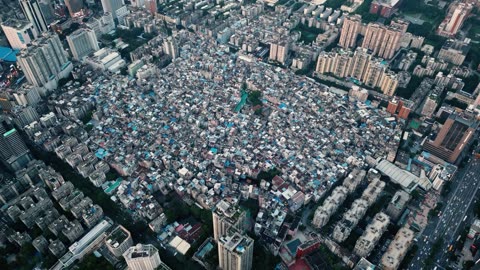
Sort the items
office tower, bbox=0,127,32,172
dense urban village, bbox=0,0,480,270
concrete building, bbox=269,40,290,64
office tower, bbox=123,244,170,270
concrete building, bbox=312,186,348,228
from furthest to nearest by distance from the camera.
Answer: concrete building, bbox=269,40,290,64
office tower, bbox=0,127,32,172
concrete building, bbox=312,186,348,228
dense urban village, bbox=0,0,480,270
office tower, bbox=123,244,170,270

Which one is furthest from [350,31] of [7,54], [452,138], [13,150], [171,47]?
[7,54]

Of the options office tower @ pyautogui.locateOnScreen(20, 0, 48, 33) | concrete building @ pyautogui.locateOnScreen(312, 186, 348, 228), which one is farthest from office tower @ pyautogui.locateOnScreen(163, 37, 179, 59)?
concrete building @ pyautogui.locateOnScreen(312, 186, 348, 228)

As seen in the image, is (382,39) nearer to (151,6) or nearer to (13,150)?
(151,6)

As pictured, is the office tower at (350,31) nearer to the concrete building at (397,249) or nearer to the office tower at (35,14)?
the concrete building at (397,249)

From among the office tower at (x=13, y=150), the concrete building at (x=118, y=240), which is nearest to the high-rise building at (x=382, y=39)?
the concrete building at (x=118, y=240)

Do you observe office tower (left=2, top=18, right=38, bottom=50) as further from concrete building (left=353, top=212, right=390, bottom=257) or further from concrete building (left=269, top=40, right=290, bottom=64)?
concrete building (left=353, top=212, right=390, bottom=257)

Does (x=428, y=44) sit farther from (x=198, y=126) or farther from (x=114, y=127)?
(x=114, y=127)
